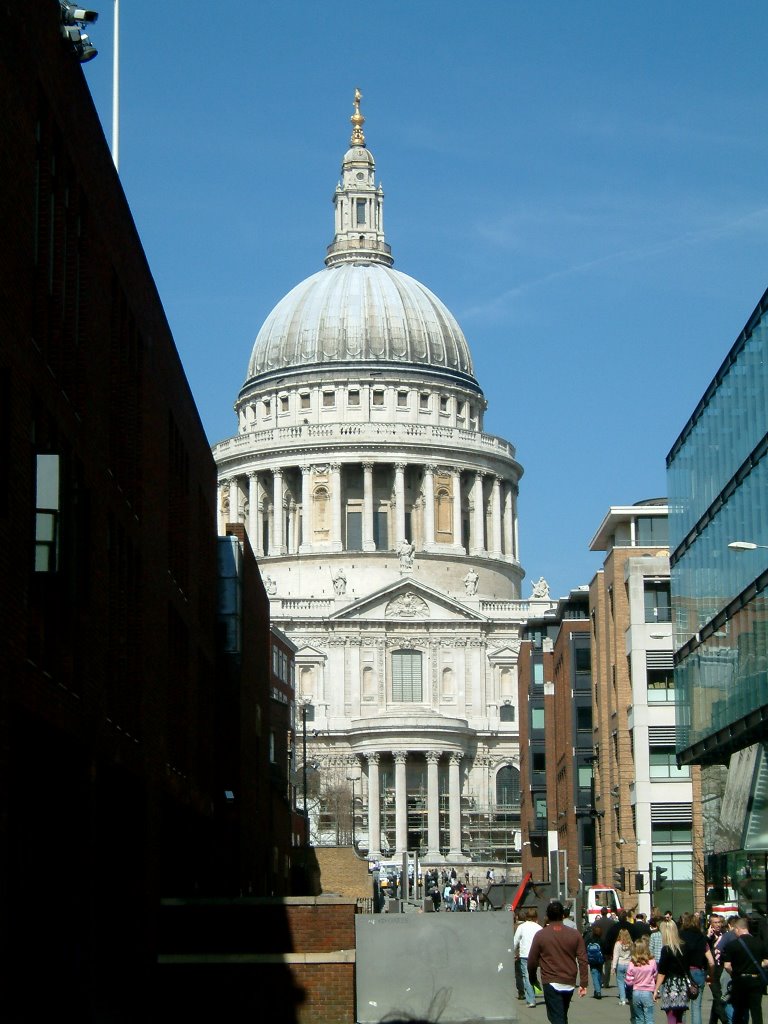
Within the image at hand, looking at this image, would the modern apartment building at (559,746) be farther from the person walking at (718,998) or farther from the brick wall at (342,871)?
the person walking at (718,998)

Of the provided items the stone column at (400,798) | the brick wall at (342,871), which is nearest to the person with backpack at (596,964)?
the brick wall at (342,871)

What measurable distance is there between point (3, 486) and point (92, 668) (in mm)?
7046

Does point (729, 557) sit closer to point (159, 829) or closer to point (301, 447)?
point (159, 829)

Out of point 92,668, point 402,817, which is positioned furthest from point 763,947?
point 402,817

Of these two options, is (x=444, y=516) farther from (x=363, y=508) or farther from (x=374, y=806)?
(x=374, y=806)

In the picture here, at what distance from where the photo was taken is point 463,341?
191 meters

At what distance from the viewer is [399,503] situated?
175 m

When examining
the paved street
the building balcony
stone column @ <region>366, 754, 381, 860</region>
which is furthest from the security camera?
the building balcony

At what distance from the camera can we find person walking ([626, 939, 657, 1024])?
28734 millimetres

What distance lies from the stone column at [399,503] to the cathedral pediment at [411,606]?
1250cm

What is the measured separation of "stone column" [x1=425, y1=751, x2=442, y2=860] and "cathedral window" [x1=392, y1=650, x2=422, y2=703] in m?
8.03

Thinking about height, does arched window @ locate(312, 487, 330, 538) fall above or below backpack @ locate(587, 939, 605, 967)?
above

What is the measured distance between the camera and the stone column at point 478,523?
177000mm

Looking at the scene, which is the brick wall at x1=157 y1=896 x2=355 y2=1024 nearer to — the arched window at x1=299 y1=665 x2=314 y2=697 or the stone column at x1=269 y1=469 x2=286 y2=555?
the arched window at x1=299 y1=665 x2=314 y2=697
